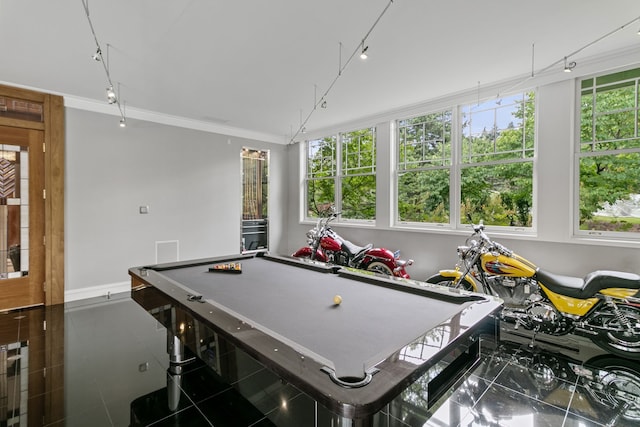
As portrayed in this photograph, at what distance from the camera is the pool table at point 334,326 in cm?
98

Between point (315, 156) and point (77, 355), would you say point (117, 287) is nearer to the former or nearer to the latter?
point (77, 355)

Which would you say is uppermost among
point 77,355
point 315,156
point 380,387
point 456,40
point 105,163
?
point 456,40

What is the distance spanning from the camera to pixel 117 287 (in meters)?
4.65

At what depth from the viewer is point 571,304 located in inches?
102

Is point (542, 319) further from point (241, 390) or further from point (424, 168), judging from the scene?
point (241, 390)

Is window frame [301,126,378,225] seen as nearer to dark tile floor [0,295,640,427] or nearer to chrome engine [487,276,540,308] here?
chrome engine [487,276,540,308]

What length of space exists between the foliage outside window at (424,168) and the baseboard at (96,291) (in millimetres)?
4440

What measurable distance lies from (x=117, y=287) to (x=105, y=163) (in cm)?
187

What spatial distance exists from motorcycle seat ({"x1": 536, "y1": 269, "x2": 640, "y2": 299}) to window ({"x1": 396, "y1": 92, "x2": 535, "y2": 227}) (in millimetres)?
1186

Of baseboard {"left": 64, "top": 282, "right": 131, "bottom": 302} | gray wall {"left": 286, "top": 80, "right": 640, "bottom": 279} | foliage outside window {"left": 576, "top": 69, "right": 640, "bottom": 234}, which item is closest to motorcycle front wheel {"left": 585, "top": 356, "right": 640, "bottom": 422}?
gray wall {"left": 286, "top": 80, "right": 640, "bottom": 279}

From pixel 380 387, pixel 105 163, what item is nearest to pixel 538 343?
Answer: pixel 380 387

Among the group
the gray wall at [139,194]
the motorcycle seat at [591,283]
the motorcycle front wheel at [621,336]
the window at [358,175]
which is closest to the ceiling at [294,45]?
the gray wall at [139,194]

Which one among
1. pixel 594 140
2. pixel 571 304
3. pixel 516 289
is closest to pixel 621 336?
pixel 571 304

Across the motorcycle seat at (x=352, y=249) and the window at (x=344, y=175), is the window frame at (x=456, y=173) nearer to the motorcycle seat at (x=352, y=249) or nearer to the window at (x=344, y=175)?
the window at (x=344, y=175)
